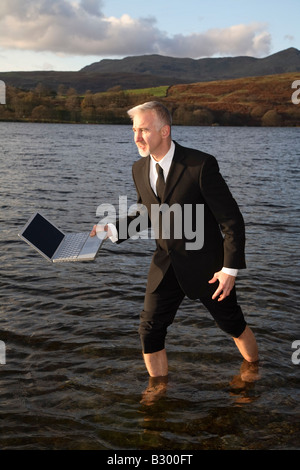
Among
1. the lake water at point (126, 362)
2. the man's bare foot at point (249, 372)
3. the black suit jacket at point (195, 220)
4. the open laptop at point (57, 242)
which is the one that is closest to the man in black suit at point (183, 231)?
the black suit jacket at point (195, 220)

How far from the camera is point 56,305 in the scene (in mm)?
8180

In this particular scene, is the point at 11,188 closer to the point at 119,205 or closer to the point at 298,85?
the point at 119,205

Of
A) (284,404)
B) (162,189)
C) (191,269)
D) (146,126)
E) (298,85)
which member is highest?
(298,85)

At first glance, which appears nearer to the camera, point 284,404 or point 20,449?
point 20,449

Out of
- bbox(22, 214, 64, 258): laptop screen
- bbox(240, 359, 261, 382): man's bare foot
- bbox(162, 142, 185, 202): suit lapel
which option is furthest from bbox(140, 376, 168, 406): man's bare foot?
bbox(162, 142, 185, 202): suit lapel

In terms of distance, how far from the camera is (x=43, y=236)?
505cm

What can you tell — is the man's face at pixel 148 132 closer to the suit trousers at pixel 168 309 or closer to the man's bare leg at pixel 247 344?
the suit trousers at pixel 168 309

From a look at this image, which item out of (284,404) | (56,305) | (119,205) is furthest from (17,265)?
(119,205)

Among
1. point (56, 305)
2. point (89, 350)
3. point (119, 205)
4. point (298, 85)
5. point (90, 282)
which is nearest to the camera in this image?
point (89, 350)

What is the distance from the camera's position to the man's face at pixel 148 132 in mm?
4441

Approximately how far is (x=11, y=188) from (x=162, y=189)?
1816 cm

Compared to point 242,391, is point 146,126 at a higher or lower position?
higher

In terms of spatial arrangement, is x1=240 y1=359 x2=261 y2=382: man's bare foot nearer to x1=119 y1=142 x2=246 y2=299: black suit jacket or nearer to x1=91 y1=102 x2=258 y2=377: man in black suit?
x1=91 y1=102 x2=258 y2=377: man in black suit

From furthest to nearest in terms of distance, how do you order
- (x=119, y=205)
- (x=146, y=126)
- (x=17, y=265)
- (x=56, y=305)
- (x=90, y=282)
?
1. (x=119, y=205)
2. (x=17, y=265)
3. (x=90, y=282)
4. (x=56, y=305)
5. (x=146, y=126)
